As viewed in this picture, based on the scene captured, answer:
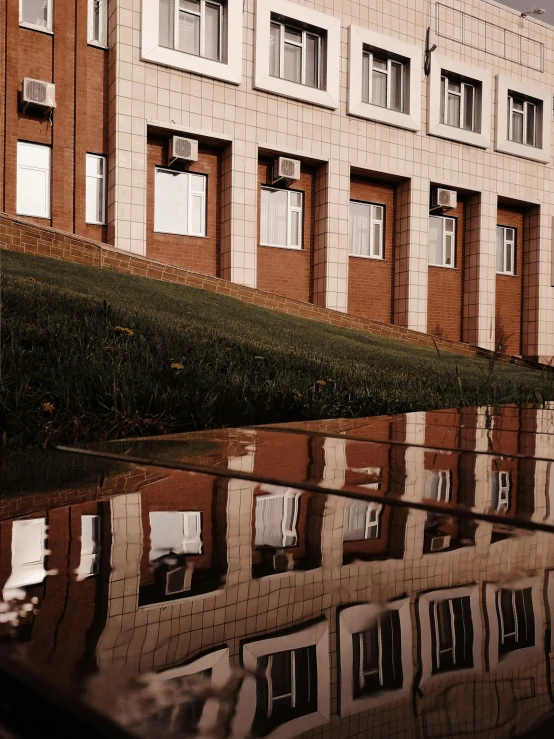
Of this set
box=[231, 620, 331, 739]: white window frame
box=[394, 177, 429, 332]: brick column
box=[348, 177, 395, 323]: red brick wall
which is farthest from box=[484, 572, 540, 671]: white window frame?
box=[394, 177, 429, 332]: brick column

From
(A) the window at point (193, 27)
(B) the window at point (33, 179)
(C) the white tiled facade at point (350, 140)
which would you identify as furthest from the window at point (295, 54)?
(B) the window at point (33, 179)

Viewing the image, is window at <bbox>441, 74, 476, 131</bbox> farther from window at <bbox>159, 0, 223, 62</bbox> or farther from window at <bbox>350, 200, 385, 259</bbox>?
window at <bbox>159, 0, 223, 62</bbox>

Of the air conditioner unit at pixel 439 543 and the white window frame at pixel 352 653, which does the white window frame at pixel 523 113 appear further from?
the white window frame at pixel 352 653

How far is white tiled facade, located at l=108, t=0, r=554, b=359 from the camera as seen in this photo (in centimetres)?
1220

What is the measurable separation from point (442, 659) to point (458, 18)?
719 inches

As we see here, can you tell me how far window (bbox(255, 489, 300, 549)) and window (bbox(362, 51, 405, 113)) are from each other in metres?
15.1

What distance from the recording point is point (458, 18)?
636 inches

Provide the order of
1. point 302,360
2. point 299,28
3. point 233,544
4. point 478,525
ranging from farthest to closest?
point 299,28
point 302,360
point 478,525
point 233,544

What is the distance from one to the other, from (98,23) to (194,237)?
417cm

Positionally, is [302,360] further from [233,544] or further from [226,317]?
[233,544]

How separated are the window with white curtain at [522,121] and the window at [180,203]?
28.9 ft

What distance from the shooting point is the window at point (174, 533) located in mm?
912

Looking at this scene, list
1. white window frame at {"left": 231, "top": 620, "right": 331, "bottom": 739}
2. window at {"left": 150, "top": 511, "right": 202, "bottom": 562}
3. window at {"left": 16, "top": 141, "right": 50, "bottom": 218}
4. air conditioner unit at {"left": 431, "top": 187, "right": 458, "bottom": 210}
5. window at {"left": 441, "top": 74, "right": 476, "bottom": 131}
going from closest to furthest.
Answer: white window frame at {"left": 231, "top": 620, "right": 331, "bottom": 739}
window at {"left": 150, "top": 511, "right": 202, "bottom": 562}
window at {"left": 16, "top": 141, "right": 50, "bottom": 218}
air conditioner unit at {"left": 431, "top": 187, "right": 458, "bottom": 210}
window at {"left": 441, "top": 74, "right": 476, "bottom": 131}

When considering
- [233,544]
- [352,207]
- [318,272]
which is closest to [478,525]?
[233,544]
